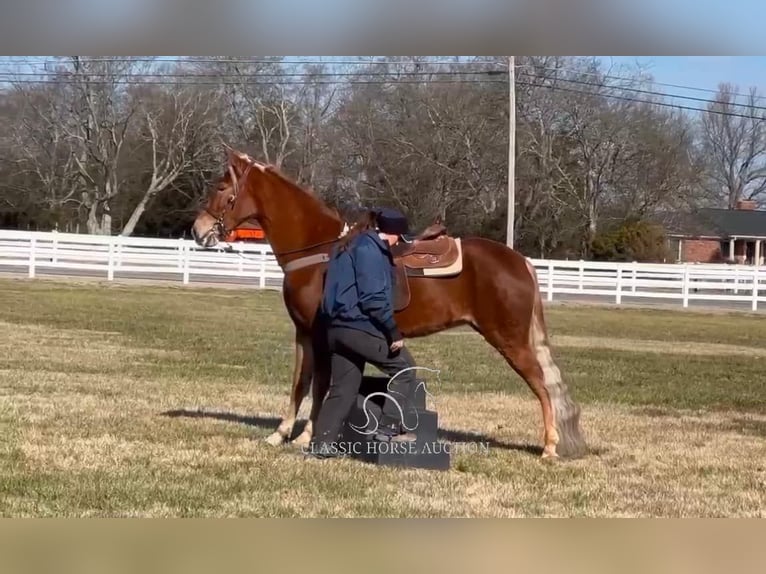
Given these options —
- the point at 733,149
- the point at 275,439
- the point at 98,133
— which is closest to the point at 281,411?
the point at 275,439

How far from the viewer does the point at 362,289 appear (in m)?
5.33

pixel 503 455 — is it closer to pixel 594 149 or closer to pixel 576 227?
pixel 576 227

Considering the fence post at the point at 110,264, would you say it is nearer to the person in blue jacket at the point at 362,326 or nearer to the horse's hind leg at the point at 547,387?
the person in blue jacket at the point at 362,326

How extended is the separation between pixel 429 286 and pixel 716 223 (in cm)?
167

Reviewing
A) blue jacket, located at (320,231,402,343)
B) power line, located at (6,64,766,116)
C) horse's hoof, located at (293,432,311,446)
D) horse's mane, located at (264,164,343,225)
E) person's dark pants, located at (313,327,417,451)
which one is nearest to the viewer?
blue jacket, located at (320,231,402,343)

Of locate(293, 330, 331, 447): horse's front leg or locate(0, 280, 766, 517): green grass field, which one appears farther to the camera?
locate(293, 330, 331, 447): horse's front leg

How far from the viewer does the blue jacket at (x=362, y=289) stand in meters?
5.32

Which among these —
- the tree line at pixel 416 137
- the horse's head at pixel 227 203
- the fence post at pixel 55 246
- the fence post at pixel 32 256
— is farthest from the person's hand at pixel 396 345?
the fence post at pixel 32 256

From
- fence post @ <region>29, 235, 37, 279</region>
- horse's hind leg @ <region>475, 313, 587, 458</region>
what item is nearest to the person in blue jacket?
horse's hind leg @ <region>475, 313, 587, 458</region>

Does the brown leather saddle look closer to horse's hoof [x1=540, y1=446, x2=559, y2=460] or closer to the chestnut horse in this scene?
the chestnut horse

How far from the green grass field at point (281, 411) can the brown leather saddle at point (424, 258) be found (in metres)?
0.55

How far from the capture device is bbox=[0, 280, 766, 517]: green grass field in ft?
17.0

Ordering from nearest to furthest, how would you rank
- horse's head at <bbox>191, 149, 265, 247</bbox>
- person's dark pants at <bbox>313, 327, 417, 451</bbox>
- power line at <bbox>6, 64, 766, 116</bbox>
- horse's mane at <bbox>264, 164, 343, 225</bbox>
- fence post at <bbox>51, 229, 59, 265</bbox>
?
person's dark pants at <bbox>313, 327, 417, 451</bbox> < power line at <bbox>6, 64, 766, 116</bbox> < horse's head at <bbox>191, 149, 265, 247</bbox> < horse's mane at <bbox>264, 164, 343, 225</bbox> < fence post at <bbox>51, 229, 59, 265</bbox>

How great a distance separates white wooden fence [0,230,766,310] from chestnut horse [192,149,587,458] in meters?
0.30
